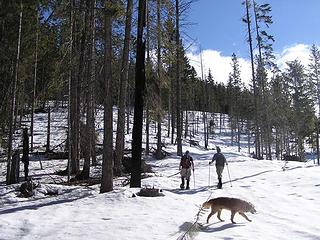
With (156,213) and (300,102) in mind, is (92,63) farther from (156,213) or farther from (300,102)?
(300,102)

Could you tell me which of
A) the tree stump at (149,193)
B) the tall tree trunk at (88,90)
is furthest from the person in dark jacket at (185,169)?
the tall tree trunk at (88,90)

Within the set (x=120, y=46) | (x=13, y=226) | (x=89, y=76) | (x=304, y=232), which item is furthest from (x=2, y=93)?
(x=304, y=232)

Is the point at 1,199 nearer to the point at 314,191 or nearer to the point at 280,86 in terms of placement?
the point at 314,191

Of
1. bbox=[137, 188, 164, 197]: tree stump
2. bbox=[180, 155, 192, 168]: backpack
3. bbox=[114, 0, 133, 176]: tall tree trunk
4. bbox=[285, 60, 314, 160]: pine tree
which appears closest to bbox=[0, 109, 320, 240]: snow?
bbox=[137, 188, 164, 197]: tree stump

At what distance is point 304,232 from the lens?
34.7ft

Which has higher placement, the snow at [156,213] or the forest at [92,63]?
the forest at [92,63]

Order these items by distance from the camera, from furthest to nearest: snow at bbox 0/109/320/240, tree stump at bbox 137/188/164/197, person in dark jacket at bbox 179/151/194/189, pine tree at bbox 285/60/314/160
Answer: pine tree at bbox 285/60/314/160 → person in dark jacket at bbox 179/151/194/189 → tree stump at bbox 137/188/164/197 → snow at bbox 0/109/320/240

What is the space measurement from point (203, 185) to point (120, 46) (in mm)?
6968

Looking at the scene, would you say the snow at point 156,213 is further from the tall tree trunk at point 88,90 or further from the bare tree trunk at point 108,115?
the tall tree trunk at point 88,90

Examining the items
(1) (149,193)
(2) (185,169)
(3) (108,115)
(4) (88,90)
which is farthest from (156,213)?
(4) (88,90)

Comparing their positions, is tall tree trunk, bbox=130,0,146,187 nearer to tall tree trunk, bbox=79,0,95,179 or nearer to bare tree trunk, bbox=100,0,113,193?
bare tree trunk, bbox=100,0,113,193

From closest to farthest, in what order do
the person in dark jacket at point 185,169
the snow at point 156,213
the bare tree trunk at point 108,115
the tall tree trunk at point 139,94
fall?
the snow at point 156,213, the bare tree trunk at point 108,115, the tall tree trunk at point 139,94, the person in dark jacket at point 185,169

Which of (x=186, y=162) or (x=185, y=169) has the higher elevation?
(x=186, y=162)

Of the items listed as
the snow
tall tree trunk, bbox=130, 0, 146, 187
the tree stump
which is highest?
tall tree trunk, bbox=130, 0, 146, 187
